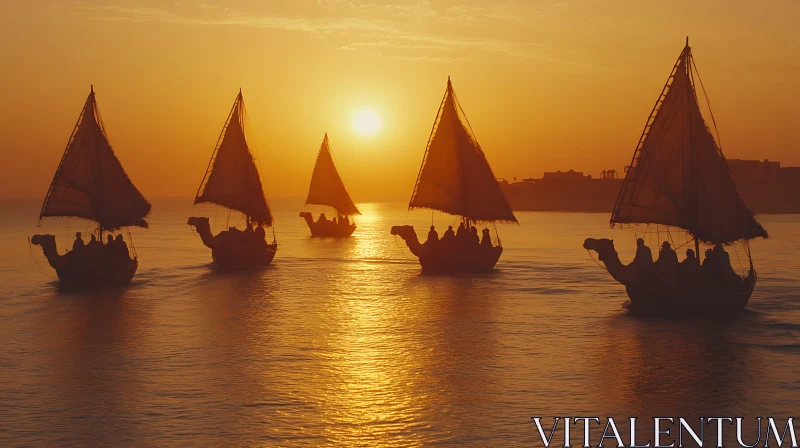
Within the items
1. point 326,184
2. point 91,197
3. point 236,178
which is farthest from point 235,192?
point 326,184

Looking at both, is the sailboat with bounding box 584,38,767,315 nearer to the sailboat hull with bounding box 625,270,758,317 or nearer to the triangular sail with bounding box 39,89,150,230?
the sailboat hull with bounding box 625,270,758,317

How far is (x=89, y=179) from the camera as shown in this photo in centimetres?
4462

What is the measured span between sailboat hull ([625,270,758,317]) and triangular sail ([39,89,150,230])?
28685 millimetres

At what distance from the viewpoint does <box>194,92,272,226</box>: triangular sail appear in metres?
55.4

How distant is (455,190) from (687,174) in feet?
65.4

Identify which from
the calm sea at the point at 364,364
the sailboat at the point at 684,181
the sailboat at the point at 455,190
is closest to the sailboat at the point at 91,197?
the calm sea at the point at 364,364

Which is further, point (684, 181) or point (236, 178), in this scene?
point (236, 178)

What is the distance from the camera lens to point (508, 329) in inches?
1243

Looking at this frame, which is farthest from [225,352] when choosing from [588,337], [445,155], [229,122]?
[229,122]

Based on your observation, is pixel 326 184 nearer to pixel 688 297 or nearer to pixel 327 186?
pixel 327 186

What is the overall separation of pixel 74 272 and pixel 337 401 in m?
28.7

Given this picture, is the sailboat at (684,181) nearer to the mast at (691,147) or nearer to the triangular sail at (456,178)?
the mast at (691,147)

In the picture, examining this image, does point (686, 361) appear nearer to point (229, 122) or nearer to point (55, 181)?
point (55, 181)

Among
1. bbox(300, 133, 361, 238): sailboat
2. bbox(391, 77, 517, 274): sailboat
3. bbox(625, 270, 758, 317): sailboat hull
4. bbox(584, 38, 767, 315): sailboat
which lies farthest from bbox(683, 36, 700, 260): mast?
bbox(300, 133, 361, 238): sailboat
